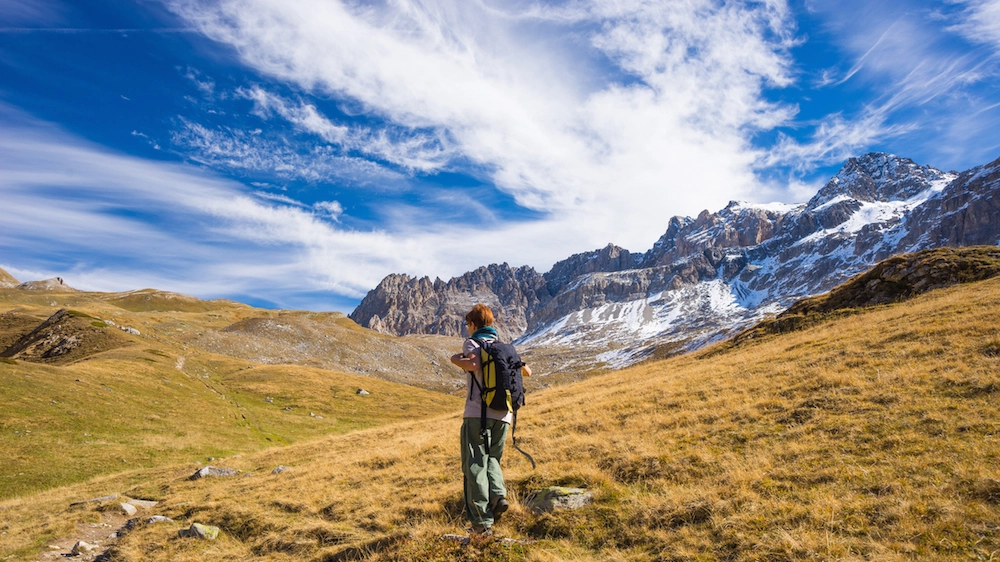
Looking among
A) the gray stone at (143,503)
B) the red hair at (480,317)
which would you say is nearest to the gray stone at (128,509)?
the gray stone at (143,503)

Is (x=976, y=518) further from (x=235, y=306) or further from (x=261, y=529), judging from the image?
(x=235, y=306)

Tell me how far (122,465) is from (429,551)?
105 ft

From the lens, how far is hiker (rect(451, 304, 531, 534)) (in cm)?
896

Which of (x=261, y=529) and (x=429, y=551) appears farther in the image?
(x=261, y=529)

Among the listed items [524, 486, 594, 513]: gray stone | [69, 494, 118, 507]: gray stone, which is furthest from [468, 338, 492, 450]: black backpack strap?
[69, 494, 118, 507]: gray stone

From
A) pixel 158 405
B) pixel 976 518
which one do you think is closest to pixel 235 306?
pixel 158 405

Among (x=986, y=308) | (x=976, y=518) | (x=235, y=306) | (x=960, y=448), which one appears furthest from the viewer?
(x=235, y=306)

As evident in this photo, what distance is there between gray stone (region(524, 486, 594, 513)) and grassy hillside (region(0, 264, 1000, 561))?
373mm

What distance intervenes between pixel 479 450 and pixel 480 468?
34cm

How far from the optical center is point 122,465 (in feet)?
97.7

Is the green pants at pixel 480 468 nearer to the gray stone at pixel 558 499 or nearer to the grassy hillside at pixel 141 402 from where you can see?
the gray stone at pixel 558 499

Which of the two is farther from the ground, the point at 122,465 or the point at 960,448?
the point at 960,448

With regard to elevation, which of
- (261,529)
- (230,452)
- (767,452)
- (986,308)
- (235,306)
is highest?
(235,306)

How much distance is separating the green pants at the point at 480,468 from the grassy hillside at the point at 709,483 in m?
0.65
